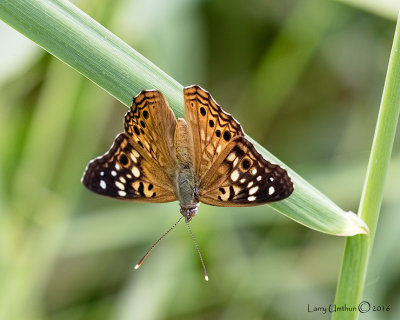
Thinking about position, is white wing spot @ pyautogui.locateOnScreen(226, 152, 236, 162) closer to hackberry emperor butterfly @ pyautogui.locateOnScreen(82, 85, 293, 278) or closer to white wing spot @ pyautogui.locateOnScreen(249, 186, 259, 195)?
hackberry emperor butterfly @ pyautogui.locateOnScreen(82, 85, 293, 278)

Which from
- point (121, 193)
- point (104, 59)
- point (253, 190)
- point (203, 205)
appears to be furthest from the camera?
point (203, 205)

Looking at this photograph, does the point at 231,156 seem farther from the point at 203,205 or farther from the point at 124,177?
the point at 203,205

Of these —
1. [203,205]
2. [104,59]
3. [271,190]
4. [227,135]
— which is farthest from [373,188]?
[203,205]

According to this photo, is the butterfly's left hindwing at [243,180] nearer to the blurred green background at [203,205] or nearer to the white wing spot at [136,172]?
the white wing spot at [136,172]

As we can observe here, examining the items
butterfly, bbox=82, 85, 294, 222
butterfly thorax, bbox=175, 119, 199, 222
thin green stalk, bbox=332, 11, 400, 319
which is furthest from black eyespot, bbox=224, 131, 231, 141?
thin green stalk, bbox=332, 11, 400, 319

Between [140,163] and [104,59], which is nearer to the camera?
[104,59]

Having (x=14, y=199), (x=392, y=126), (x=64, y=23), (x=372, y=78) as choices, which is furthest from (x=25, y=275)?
(x=372, y=78)

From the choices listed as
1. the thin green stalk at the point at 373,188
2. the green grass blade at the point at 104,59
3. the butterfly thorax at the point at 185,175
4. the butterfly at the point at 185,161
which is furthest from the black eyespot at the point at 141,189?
the thin green stalk at the point at 373,188
